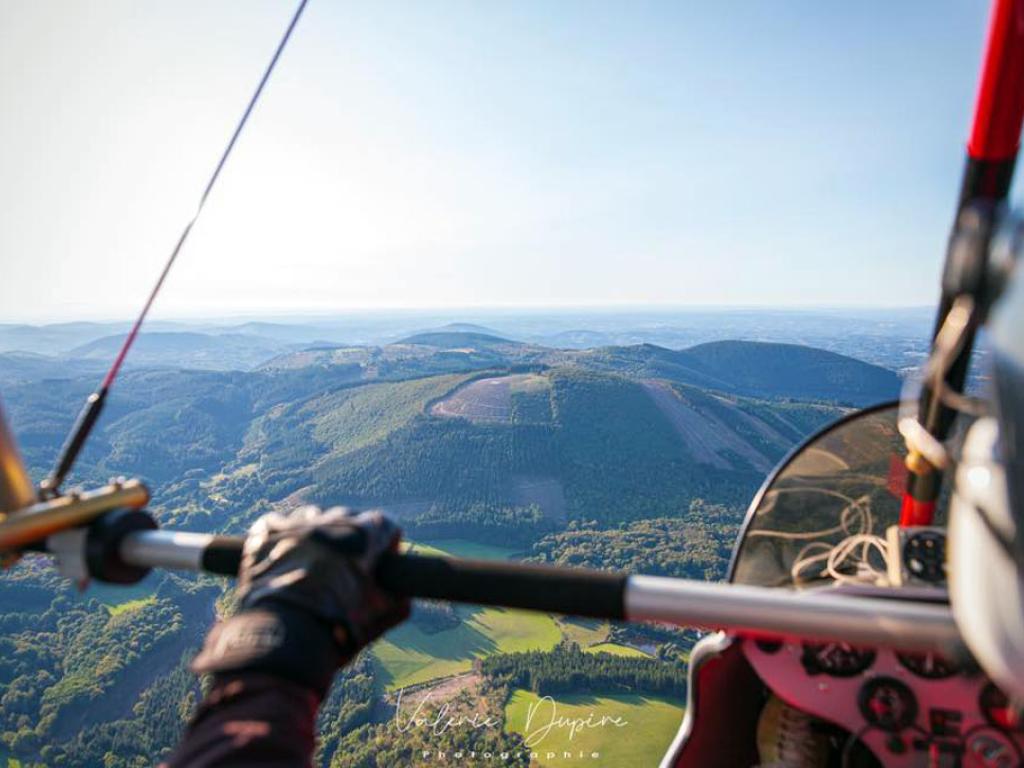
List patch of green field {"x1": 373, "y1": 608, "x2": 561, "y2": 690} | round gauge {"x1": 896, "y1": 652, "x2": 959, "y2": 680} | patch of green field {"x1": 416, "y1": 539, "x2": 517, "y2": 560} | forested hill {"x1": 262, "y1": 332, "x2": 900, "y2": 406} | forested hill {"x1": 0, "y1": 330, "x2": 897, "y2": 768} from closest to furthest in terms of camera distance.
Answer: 1. round gauge {"x1": 896, "y1": 652, "x2": 959, "y2": 680}
2. patch of green field {"x1": 373, "y1": 608, "x2": 561, "y2": 690}
3. forested hill {"x1": 0, "y1": 330, "x2": 897, "y2": 768}
4. patch of green field {"x1": 416, "y1": 539, "x2": 517, "y2": 560}
5. forested hill {"x1": 262, "y1": 332, "x2": 900, "y2": 406}

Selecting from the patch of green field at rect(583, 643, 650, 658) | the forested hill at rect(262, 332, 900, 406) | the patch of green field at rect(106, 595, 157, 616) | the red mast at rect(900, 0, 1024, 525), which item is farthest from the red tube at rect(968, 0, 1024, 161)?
the forested hill at rect(262, 332, 900, 406)

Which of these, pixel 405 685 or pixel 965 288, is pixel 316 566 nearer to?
pixel 965 288

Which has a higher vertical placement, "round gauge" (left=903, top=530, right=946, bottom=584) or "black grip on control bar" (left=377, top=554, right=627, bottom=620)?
"black grip on control bar" (left=377, top=554, right=627, bottom=620)

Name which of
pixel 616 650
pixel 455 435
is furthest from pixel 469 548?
pixel 455 435

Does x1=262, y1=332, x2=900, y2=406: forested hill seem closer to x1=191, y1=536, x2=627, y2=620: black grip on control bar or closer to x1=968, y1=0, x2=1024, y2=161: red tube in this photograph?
x1=968, y1=0, x2=1024, y2=161: red tube
